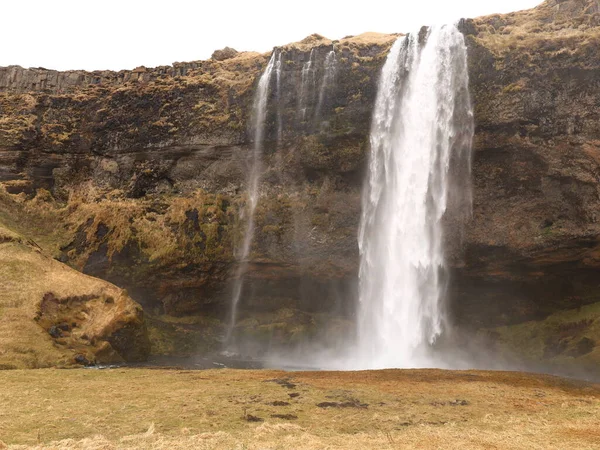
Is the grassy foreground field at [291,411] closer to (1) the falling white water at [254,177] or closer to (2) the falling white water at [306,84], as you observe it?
(1) the falling white water at [254,177]

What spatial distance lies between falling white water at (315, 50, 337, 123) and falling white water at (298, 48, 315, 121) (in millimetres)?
968

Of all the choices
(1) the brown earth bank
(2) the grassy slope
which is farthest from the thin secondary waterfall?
(2) the grassy slope

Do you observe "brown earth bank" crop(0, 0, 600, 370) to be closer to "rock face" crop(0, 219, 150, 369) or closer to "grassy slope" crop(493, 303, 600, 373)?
"grassy slope" crop(493, 303, 600, 373)

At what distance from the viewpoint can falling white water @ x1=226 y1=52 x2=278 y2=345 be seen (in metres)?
42.0

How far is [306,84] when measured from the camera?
41062 mm

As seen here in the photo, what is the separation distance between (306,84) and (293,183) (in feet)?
27.3

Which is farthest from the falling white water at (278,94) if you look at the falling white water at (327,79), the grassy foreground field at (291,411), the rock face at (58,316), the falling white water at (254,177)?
the grassy foreground field at (291,411)

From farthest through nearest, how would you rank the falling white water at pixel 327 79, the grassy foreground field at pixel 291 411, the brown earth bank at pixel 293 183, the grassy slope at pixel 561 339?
1. the falling white water at pixel 327 79
2. the brown earth bank at pixel 293 183
3. the grassy slope at pixel 561 339
4. the grassy foreground field at pixel 291 411

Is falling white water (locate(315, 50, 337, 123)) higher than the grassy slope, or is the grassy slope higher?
falling white water (locate(315, 50, 337, 123))

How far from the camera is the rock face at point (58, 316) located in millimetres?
25844

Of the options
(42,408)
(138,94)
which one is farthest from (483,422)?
(138,94)

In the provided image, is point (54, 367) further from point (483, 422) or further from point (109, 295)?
point (483, 422)

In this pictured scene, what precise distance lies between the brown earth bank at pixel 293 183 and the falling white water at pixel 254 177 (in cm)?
72

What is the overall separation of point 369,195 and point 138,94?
24.7 meters
